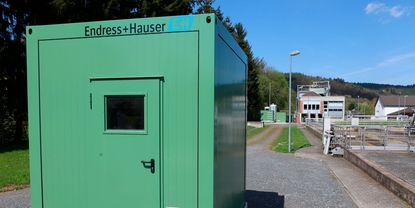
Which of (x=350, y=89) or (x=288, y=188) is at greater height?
(x=350, y=89)

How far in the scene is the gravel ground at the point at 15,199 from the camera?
569cm

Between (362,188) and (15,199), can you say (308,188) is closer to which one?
(362,188)

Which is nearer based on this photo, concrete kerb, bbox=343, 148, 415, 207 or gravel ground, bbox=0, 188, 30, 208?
gravel ground, bbox=0, 188, 30, 208

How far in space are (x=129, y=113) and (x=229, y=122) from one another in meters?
1.31

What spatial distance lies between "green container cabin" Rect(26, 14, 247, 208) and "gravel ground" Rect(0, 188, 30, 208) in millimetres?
3429

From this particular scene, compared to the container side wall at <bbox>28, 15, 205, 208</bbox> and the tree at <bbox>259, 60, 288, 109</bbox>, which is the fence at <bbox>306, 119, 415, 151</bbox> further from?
the tree at <bbox>259, 60, 288, 109</bbox>

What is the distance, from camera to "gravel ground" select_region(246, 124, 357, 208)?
6.39 metres

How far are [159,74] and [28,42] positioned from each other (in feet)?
5.07

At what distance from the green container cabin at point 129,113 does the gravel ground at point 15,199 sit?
3.43m

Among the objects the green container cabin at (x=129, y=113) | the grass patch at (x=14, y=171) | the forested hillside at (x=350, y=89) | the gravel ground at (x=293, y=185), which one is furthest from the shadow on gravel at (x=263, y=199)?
the forested hillside at (x=350, y=89)

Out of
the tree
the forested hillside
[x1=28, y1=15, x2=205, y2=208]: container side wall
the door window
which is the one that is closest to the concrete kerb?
[x1=28, y1=15, x2=205, y2=208]: container side wall

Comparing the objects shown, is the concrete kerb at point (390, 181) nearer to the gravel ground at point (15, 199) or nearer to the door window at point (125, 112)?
the door window at point (125, 112)

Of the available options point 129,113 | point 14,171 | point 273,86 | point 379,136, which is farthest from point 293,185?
point 273,86

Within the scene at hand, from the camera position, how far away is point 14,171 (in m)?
8.55
